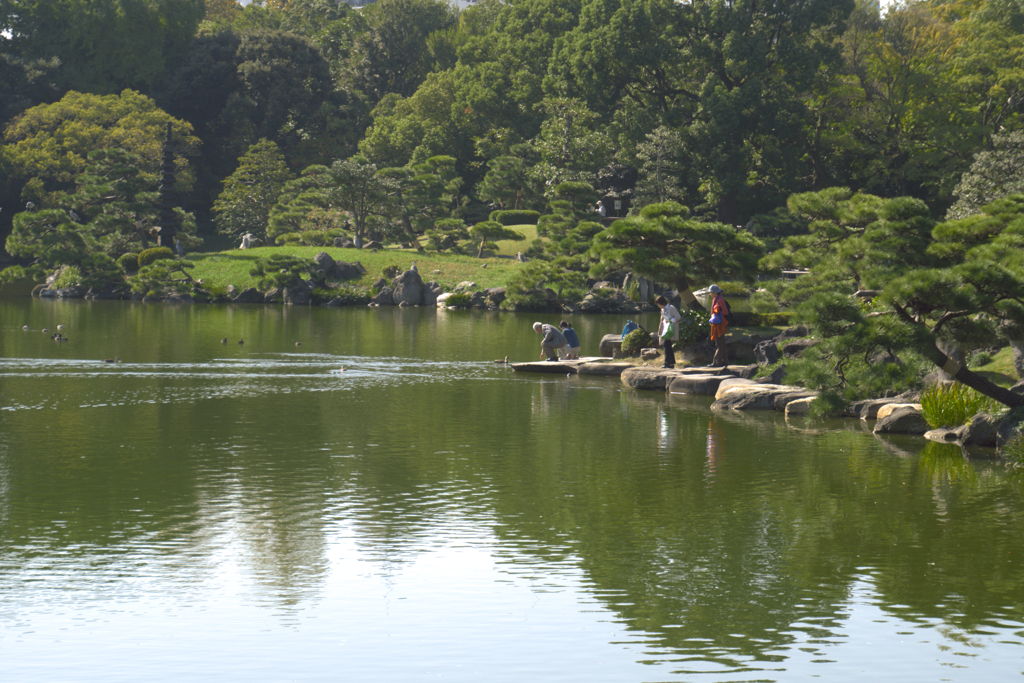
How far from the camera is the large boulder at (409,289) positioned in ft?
175

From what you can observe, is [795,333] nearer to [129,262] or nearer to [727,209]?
[727,209]

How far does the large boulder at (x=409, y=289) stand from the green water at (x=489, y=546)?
3427 cm

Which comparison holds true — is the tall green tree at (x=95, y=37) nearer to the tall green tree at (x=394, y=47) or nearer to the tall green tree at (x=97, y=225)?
the tall green tree at (x=97, y=225)

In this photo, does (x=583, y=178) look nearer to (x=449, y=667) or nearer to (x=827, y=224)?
(x=827, y=224)

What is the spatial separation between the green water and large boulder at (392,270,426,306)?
34274 mm

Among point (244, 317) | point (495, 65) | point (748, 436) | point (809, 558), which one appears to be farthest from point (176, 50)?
point (809, 558)

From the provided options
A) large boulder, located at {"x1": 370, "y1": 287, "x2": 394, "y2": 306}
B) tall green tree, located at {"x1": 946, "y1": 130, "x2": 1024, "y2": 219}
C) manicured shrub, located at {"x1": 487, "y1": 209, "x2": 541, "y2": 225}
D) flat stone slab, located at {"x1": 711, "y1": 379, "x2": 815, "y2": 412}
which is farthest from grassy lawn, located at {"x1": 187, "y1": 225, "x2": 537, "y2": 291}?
flat stone slab, located at {"x1": 711, "y1": 379, "x2": 815, "y2": 412}

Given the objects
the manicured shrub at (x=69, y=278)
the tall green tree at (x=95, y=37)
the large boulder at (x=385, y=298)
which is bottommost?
the large boulder at (x=385, y=298)

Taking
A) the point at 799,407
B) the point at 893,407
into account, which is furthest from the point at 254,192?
the point at 893,407

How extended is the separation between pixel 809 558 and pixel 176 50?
8141 centimetres

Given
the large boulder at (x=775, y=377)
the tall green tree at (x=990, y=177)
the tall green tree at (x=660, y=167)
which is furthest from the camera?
the tall green tree at (x=660, y=167)

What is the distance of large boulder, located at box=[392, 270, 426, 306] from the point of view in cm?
5322

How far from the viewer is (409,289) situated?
2101 inches

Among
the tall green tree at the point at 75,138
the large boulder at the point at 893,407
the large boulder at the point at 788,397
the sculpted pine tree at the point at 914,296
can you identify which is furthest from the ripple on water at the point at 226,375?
the tall green tree at the point at 75,138
